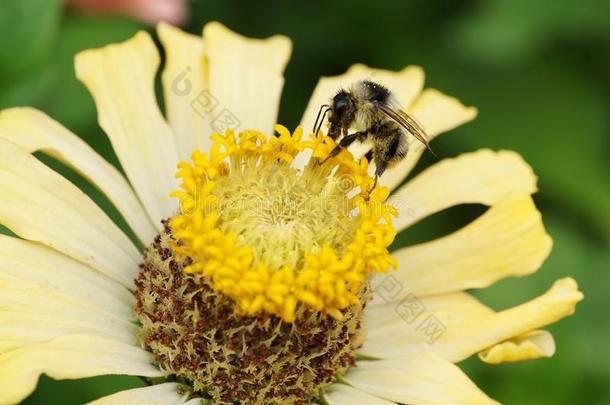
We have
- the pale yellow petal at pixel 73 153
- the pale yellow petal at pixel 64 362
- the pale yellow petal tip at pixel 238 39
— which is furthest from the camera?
the pale yellow petal tip at pixel 238 39

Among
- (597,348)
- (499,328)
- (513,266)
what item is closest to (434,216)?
(597,348)

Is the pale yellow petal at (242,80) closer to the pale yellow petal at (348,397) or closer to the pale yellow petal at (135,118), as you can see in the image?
the pale yellow petal at (135,118)

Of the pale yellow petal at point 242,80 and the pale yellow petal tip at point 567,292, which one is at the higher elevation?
the pale yellow petal at point 242,80

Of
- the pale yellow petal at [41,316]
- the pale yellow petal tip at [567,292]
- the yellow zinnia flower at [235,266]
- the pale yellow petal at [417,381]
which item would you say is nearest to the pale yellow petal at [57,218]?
the yellow zinnia flower at [235,266]

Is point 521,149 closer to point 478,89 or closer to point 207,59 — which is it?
point 478,89

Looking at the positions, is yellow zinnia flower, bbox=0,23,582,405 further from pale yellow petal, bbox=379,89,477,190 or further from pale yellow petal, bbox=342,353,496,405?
pale yellow petal, bbox=379,89,477,190

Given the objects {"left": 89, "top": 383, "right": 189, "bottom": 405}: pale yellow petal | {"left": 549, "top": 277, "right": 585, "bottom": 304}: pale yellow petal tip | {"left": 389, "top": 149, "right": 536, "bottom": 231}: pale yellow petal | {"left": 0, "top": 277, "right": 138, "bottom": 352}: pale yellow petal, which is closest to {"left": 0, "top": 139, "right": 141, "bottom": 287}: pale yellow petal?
{"left": 0, "top": 277, "right": 138, "bottom": 352}: pale yellow petal

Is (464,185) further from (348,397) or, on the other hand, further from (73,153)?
(73,153)
